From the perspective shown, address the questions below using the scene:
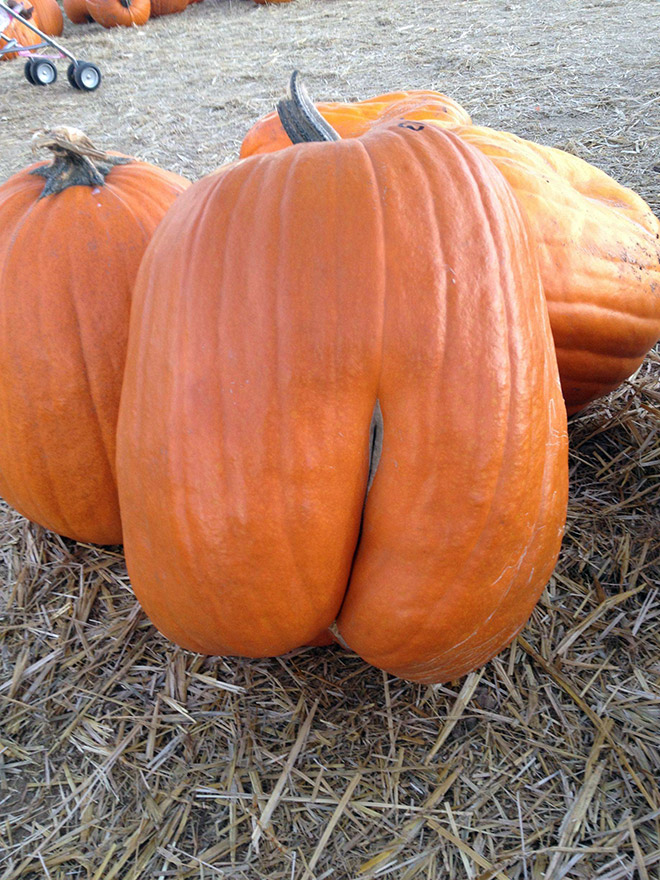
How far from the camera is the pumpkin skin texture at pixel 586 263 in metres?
1.75

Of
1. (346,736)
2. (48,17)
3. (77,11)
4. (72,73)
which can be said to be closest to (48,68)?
(72,73)

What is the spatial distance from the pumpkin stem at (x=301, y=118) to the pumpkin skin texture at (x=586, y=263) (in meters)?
0.52

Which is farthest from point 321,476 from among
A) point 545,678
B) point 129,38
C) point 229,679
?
point 129,38

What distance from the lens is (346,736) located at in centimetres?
152

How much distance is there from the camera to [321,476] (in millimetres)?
1253

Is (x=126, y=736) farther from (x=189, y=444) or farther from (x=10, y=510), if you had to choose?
(x=10, y=510)

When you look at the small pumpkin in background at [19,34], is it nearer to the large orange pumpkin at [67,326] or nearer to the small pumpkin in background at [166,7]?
the small pumpkin in background at [166,7]

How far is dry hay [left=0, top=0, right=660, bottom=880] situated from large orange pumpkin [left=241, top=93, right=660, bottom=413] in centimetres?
33

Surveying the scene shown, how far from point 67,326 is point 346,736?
1.14m

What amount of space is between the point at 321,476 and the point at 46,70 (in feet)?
24.7

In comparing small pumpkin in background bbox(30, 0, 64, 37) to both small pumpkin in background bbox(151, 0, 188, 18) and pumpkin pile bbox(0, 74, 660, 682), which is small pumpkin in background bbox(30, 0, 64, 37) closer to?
small pumpkin in background bbox(151, 0, 188, 18)

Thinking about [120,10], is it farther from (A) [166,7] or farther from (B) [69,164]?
(B) [69,164]

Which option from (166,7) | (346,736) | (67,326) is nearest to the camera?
(346,736)

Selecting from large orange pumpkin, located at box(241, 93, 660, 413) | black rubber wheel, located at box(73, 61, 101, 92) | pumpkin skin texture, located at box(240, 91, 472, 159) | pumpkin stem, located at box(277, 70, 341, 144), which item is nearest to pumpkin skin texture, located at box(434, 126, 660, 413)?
large orange pumpkin, located at box(241, 93, 660, 413)
